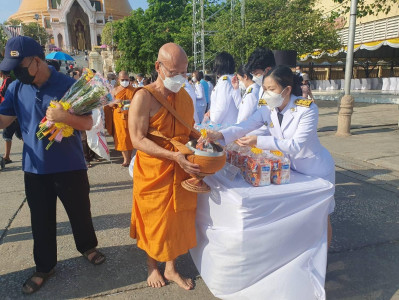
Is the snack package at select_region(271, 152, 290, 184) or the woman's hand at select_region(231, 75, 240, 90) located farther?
the woman's hand at select_region(231, 75, 240, 90)

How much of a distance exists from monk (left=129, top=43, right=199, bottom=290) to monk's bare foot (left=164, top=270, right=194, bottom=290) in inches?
10.7

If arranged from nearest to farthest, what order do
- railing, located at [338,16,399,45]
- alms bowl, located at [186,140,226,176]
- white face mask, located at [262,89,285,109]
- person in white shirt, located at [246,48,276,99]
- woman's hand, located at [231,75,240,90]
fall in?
alms bowl, located at [186,140,226,176] → white face mask, located at [262,89,285,109] → person in white shirt, located at [246,48,276,99] → woman's hand, located at [231,75,240,90] → railing, located at [338,16,399,45]

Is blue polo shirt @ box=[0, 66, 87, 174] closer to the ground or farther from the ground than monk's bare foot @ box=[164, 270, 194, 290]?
farther from the ground

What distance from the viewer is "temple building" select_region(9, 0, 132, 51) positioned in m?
56.5

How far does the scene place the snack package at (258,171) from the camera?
82.5 inches

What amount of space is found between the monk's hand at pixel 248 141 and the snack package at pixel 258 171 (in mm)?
273

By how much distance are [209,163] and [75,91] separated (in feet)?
3.81

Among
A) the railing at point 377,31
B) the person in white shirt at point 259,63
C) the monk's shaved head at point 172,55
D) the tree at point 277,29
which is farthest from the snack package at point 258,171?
the railing at point 377,31

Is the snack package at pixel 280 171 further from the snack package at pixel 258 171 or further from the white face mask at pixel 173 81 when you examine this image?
the white face mask at pixel 173 81

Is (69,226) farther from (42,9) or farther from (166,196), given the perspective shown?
(42,9)

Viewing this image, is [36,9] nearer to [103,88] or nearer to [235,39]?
[235,39]

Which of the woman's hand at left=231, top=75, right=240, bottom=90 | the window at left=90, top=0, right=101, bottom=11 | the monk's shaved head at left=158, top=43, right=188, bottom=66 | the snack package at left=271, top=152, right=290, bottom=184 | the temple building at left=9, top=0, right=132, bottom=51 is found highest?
the window at left=90, top=0, right=101, bottom=11

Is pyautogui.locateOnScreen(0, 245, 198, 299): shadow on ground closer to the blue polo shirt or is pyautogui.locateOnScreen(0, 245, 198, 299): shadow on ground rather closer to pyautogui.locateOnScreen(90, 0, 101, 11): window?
the blue polo shirt

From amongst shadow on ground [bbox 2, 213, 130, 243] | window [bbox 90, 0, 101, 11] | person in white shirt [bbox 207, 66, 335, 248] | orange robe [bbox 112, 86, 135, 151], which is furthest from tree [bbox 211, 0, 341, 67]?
window [bbox 90, 0, 101, 11]
